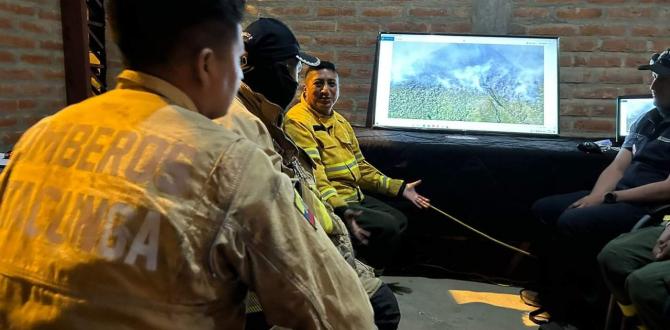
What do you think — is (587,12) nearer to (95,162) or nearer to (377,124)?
(377,124)

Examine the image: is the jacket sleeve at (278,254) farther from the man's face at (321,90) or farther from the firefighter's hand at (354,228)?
Result: the man's face at (321,90)

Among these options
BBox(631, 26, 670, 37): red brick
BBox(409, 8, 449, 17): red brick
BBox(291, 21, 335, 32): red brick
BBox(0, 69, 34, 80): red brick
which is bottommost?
BBox(0, 69, 34, 80): red brick

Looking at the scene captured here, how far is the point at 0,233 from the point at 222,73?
38cm

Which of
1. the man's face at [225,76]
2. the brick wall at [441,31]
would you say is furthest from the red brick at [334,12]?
the man's face at [225,76]

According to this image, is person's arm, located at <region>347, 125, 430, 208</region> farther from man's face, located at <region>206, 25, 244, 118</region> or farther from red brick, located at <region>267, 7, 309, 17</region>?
man's face, located at <region>206, 25, 244, 118</region>

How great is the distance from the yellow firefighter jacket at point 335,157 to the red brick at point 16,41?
1603 millimetres

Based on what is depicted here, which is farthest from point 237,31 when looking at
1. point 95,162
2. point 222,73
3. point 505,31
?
point 505,31

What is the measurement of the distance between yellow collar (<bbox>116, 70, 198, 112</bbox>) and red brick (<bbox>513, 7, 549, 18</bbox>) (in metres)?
3.21

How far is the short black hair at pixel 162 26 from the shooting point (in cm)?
76

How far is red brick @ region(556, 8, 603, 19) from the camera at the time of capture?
11.3ft

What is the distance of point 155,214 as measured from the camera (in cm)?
67

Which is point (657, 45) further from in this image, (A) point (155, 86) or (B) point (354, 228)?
(A) point (155, 86)

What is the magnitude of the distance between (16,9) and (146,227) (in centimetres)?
292

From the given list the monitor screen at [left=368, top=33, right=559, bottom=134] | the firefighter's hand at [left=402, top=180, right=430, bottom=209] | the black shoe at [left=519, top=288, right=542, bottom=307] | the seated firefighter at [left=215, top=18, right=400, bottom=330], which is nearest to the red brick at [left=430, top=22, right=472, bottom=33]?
the monitor screen at [left=368, top=33, right=559, bottom=134]
